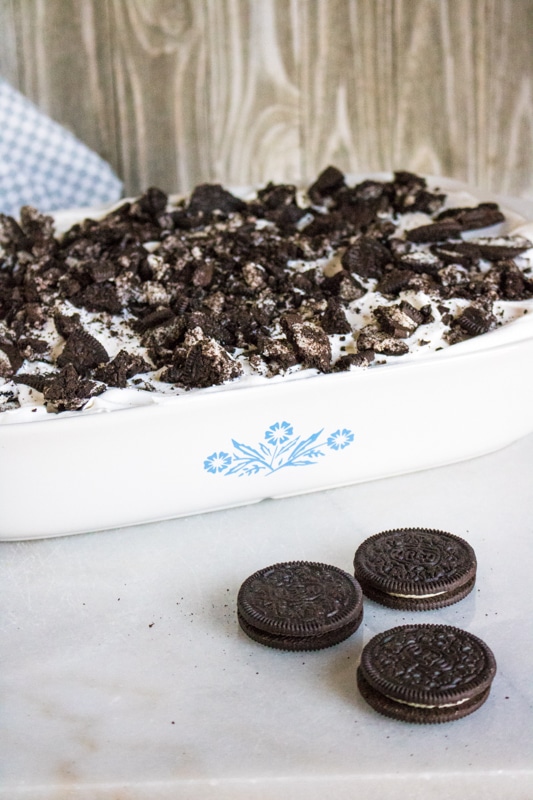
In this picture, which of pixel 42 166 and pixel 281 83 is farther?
pixel 281 83

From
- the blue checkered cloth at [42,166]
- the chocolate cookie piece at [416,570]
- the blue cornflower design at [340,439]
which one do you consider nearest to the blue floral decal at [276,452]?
the blue cornflower design at [340,439]

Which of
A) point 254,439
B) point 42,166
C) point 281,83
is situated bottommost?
point 254,439

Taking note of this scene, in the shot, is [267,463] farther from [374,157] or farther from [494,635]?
[374,157]

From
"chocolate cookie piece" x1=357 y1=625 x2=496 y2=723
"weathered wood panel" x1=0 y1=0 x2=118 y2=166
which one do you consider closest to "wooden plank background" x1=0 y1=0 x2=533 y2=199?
"weathered wood panel" x1=0 y1=0 x2=118 y2=166

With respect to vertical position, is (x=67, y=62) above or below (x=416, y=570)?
above

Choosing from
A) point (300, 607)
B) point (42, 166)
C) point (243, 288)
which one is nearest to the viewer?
point (300, 607)

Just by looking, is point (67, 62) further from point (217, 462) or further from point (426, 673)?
point (426, 673)

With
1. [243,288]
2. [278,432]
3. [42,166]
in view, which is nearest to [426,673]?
[278,432]

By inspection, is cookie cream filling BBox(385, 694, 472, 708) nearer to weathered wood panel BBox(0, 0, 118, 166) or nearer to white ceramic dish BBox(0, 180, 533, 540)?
white ceramic dish BBox(0, 180, 533, 540)
